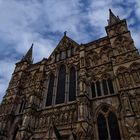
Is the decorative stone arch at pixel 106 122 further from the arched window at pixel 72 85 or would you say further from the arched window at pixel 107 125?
the arched window at pixel 72 85

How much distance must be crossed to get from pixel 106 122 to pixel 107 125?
30 centimetres

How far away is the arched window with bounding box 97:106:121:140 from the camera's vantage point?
529 inches

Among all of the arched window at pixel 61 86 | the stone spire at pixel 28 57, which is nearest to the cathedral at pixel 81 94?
the arched window at pixel 61 86

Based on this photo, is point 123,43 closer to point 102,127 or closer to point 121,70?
point 121,70

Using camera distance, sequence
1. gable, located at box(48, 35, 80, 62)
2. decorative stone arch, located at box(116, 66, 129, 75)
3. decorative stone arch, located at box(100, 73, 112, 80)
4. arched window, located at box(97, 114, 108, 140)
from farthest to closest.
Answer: gable, located at box(48, 35, 80, 62)
decorative stone arch, located at box(100, 73, 112, 80)
decorative stone arch, located at box(116, 66, 129, 75)
arched window, located at box(97, 114, 108, 140)

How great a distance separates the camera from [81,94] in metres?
15.5

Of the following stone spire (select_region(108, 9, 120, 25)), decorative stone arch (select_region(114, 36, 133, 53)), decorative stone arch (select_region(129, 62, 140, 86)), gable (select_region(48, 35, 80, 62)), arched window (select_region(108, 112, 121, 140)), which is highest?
stone spire (select_region(108, 9, 120, 25))

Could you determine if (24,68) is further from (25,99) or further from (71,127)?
(71,127)

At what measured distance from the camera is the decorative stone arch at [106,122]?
535 inches

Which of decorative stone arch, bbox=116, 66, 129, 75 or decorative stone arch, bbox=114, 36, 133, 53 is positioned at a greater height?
decorative stone arch, bbox=114, 36, 133, 53

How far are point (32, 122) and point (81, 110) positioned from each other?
6.42 meters

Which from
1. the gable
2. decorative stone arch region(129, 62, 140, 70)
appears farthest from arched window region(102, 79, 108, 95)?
the gable

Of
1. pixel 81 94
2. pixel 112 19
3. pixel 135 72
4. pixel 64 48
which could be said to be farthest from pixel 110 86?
pixel 112 19

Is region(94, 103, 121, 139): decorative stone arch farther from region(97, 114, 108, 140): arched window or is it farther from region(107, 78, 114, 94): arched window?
region(107, 78, 114, 94): arched window
